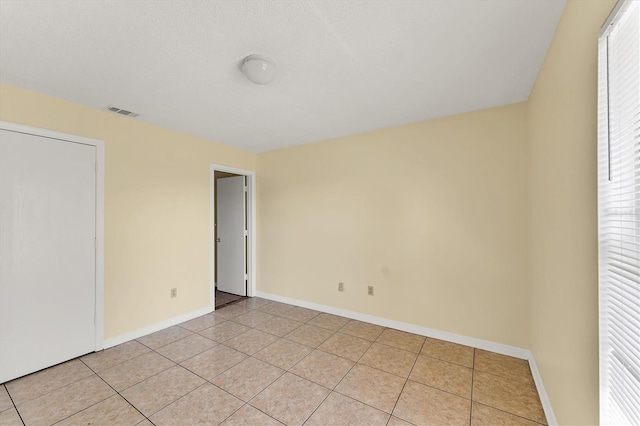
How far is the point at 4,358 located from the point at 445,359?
12.5ft

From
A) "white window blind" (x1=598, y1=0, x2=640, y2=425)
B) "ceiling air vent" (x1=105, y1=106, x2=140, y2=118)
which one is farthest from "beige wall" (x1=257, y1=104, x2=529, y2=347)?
"ceiling air vent" (x1=105, y1=106, x2=140, y2=118)

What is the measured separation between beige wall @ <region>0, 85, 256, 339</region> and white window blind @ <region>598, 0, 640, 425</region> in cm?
372

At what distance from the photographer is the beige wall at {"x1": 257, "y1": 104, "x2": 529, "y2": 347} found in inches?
99.9

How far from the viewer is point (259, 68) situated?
1.84 m

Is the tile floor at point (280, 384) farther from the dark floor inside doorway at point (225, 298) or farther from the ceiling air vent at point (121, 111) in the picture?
the ceiling air vent at point (121, 111)

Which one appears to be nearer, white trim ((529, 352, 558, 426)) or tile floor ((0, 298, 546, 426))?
white trim ((529, 352, 558, 426))

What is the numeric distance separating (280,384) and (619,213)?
2.32m

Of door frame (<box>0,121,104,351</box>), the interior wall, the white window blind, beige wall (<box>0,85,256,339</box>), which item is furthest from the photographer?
door frame (<box>0,121,104,351</box>)

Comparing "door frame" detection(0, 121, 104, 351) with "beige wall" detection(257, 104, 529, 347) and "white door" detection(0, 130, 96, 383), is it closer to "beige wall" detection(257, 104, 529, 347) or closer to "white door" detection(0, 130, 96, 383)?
"white door" detection(0, 130, 96, 383)

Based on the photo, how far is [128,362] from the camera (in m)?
2.45

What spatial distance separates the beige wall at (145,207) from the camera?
2.53 m

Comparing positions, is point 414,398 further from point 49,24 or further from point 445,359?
point 49,24

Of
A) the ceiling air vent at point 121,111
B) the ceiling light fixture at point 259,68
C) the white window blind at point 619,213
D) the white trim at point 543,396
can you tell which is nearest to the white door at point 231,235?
the ceiling air vent at point 121,111

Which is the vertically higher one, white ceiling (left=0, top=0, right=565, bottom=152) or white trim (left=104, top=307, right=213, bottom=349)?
white ceiling (left=0, top=0, right=565, bottom=152)
